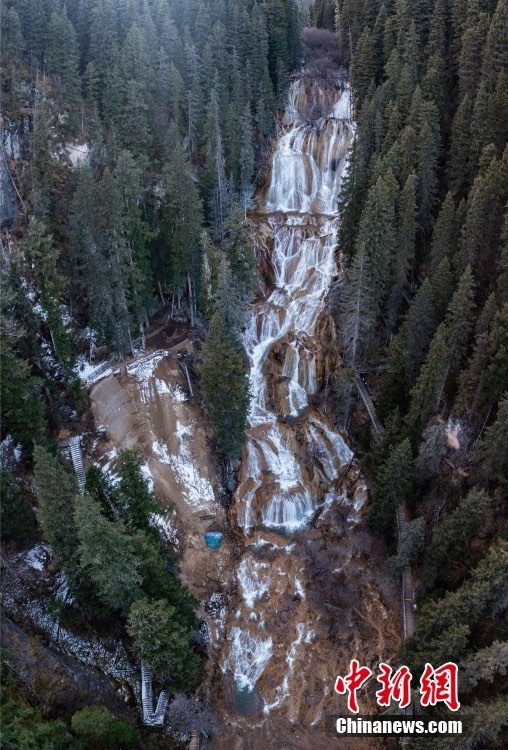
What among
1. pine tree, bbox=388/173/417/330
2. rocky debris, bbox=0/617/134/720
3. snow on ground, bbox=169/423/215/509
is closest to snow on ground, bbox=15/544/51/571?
rocky debris, bbox=0/617/134/720

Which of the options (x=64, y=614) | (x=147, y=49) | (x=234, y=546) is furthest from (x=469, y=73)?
(x=64, y=614)

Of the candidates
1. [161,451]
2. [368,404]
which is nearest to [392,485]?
[368,404]

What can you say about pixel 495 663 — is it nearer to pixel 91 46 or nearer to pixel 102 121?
pixel 102 121

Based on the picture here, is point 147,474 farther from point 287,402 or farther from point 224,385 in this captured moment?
point 287,402

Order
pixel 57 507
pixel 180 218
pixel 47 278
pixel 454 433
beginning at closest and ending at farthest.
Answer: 1. pixel 57 507
2. pixel 47 278
3. pixel 454 433
4. pixel 180 218

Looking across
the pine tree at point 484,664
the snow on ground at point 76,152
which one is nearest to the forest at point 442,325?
the pine tree at point 484,664

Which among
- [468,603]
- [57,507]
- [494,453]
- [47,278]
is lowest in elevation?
[468,603]

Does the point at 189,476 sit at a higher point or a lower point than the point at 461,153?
lower
